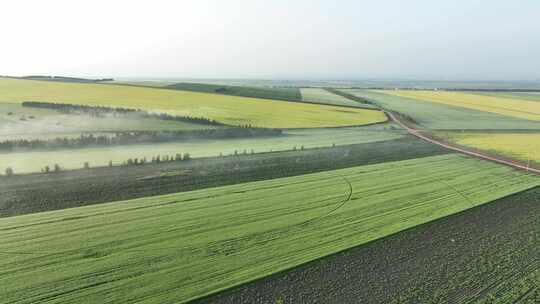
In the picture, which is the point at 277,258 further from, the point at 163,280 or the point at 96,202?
the point at 96,202

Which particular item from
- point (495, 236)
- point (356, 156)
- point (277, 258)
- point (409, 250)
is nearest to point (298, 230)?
point (277, 258)

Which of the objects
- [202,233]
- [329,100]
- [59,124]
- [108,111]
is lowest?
[202,233]

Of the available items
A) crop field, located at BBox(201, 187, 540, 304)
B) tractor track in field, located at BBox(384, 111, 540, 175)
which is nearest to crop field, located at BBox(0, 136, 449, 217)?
tractor track in field, located at BBox(384, 111, 540, 175)

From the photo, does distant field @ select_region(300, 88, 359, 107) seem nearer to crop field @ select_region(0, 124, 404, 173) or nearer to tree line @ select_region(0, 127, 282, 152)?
crop field @ select_region(0, 124, 404, 173)

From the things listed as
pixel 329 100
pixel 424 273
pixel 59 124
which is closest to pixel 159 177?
pixel 424 273

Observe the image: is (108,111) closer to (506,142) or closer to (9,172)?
(9,172)

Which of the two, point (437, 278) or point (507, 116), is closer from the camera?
point (437, 278)
